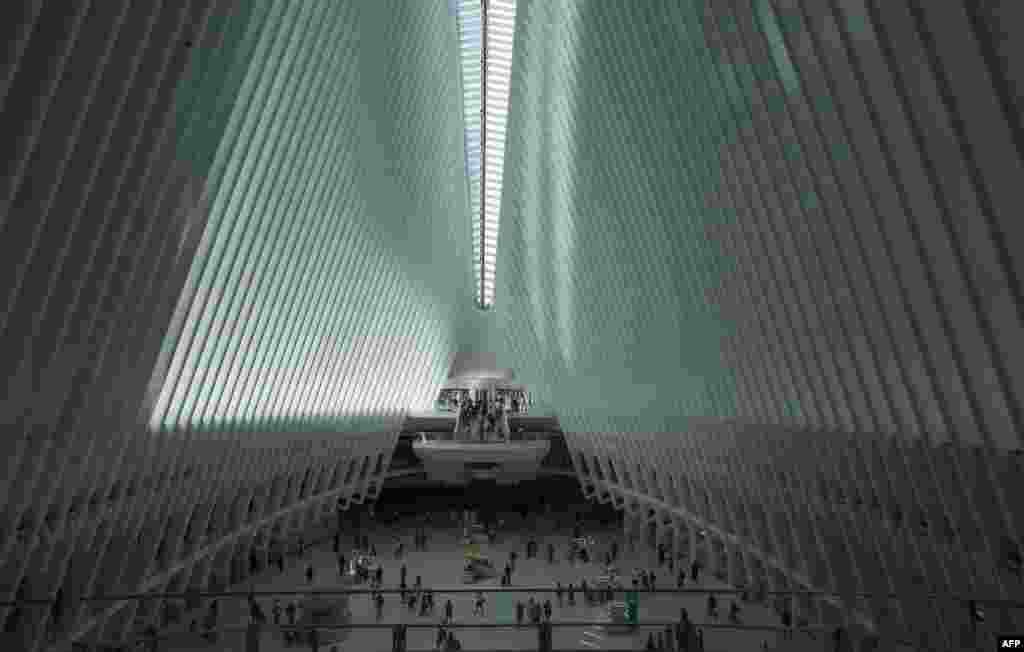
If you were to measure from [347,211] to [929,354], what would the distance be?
15.1 metres

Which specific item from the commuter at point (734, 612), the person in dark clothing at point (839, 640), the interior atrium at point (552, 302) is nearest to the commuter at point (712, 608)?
the commuter at point (734, 612)

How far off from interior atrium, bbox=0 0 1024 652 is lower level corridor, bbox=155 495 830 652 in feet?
0.71

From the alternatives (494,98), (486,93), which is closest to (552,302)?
Answer: (494,98)

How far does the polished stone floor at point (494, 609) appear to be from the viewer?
15.6 metres

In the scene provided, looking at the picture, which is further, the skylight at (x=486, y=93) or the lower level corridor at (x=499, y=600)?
the skylight at (x=486, y=93)

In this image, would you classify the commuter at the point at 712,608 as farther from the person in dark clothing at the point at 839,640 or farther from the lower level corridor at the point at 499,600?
the person in dark clothing at the point at 839,640

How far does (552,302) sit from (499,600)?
13976 millimetres

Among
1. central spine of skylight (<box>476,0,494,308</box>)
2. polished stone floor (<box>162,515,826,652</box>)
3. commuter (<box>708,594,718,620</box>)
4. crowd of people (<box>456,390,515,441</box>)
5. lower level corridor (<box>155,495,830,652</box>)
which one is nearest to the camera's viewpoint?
polished stone floor (<box>162,515,826,652</box>)

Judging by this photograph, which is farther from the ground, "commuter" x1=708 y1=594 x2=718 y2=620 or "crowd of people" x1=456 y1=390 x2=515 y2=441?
"crowd of people" x1=456 y1=390 x2=515 y2=441

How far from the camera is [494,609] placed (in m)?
19.7

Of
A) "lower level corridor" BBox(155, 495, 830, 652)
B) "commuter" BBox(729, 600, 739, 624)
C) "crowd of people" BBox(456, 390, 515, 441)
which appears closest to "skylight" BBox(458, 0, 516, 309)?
"crowd of people" BBox(456, 390, 515, 441)

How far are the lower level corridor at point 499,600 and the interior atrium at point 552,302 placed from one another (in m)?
0.22

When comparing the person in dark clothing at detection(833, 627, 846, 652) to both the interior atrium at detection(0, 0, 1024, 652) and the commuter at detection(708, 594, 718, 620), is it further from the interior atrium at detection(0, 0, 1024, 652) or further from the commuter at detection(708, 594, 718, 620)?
the commuter at detection(708, 594, 718, 620)

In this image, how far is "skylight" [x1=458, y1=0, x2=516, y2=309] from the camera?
79.0 ft
